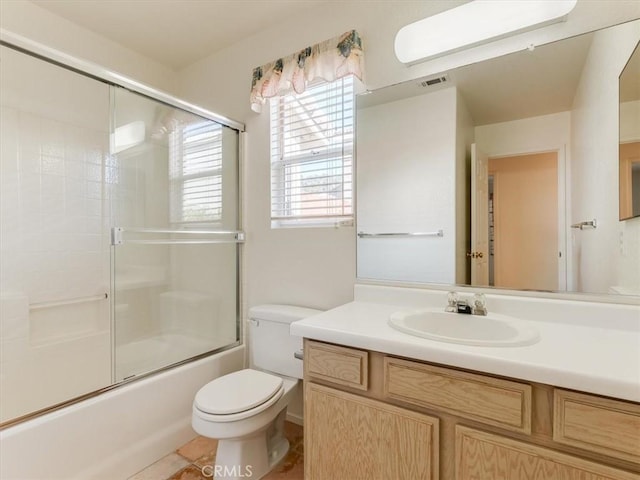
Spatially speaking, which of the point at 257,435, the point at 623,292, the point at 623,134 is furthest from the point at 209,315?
A: the point at 623,134

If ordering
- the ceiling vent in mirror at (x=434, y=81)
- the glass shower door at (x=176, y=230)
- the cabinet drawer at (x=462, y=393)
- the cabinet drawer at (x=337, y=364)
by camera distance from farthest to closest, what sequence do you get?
the glass shower door at (x=176, y=230) → the ceiling vent in mirror at (x=434, y=81) → the cabinet drawer at (x=337, y=364) → the cabinet drawer at (x=462, y=393)

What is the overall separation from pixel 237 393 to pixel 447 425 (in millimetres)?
937

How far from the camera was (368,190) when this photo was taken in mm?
1719

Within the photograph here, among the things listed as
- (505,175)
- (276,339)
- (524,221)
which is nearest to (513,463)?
(524,221)

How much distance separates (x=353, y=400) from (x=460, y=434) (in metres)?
0.35

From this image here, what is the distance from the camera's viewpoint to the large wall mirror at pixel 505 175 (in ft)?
3.96


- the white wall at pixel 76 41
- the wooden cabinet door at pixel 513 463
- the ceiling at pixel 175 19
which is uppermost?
the ceiling at pixel 175 19

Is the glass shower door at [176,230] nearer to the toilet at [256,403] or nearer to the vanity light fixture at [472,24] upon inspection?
the toilet at [256,403]

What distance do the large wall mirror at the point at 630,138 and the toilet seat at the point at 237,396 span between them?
1.55 metres

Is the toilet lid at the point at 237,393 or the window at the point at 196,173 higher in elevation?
the window at the point at 196,173

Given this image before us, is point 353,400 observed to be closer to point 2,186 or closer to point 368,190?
point 368,190

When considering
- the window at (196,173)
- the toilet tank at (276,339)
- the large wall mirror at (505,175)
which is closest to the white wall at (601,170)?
the large wall mirror at (505,175)

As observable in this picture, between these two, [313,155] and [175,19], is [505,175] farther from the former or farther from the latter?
[175,19]

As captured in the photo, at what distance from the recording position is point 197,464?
1.65 metres
